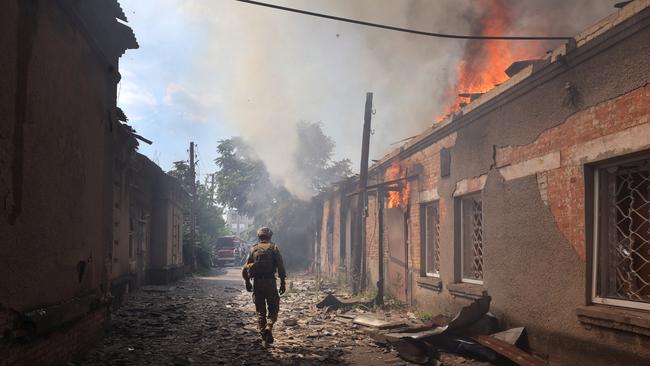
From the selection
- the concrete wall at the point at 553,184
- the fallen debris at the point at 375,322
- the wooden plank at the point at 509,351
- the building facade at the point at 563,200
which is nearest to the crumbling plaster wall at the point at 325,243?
the fallen debris at the point at 375,322

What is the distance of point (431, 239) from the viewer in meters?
10.2

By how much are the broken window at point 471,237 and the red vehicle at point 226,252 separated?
90.3ft

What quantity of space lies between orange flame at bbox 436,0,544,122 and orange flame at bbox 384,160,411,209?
166 cm

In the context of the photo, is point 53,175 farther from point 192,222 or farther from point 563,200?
point 192,222

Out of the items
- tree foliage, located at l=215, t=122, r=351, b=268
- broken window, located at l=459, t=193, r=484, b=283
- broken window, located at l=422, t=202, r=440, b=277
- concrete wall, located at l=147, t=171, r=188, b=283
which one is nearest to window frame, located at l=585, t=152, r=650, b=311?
broken window, located at l=459, t=193, r=484, b=283

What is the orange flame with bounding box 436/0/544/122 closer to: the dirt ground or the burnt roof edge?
the burnt roof edge

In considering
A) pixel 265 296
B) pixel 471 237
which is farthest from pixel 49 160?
pixel 471 237

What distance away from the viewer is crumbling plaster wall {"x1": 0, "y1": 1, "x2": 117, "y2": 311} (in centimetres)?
427

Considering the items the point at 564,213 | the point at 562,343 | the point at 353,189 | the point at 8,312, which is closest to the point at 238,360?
the point at 8,312

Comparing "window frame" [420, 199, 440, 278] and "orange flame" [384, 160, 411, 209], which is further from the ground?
"orange flame" [384, 160, 411, 209]

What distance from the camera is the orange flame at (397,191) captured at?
37.4ft

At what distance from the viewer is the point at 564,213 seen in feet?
17.8

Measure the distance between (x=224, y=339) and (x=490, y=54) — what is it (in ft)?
30.9

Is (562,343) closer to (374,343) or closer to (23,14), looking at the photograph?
(374,343)
